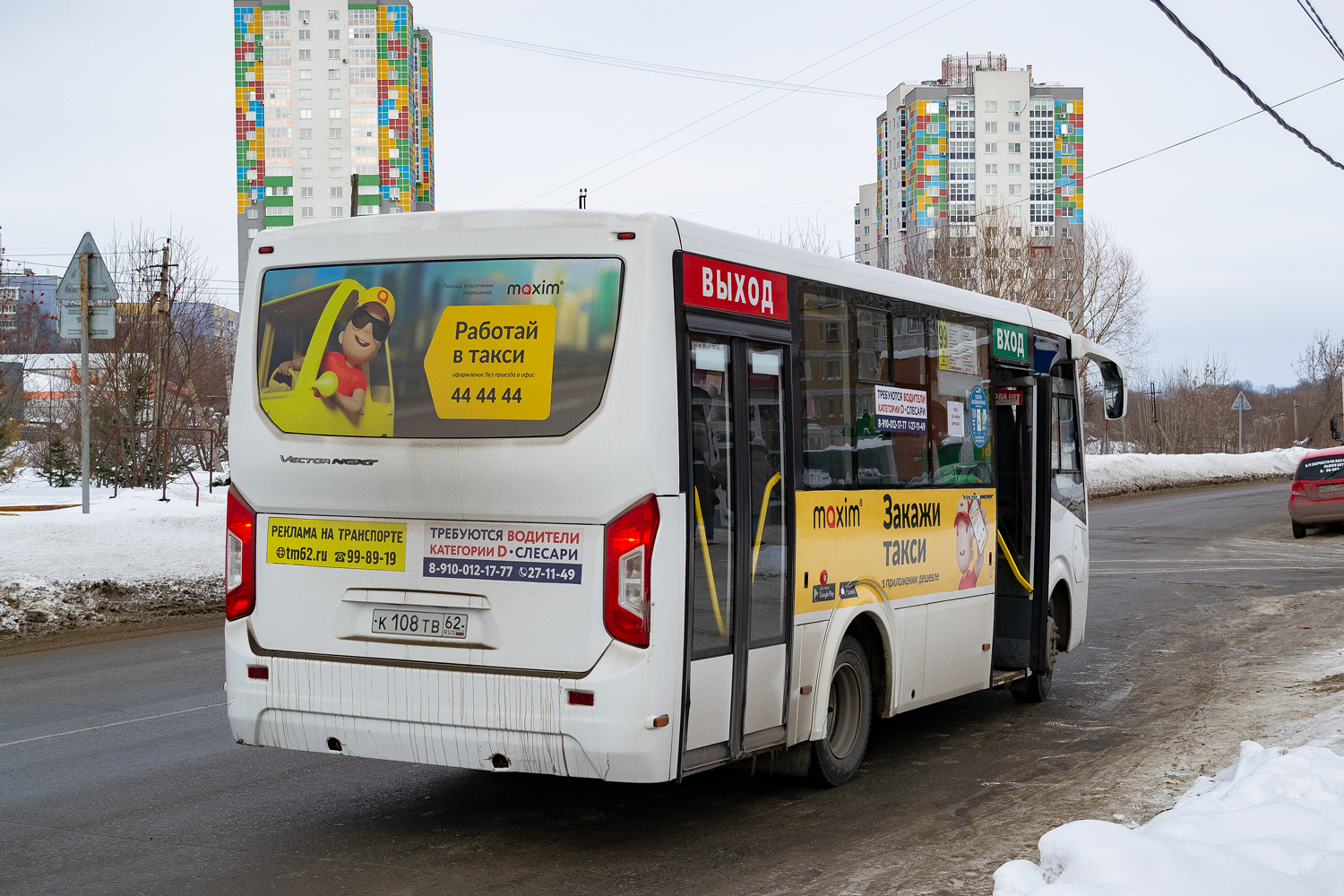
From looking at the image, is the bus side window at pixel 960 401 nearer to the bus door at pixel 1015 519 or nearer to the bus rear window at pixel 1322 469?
the bus door at pixel 1015 519

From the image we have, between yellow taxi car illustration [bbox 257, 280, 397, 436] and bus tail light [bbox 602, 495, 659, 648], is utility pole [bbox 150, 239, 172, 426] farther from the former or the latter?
bus tail light [bbox 602, 495, 659, 648]

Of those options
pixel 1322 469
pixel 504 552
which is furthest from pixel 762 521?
pixel 1322 469

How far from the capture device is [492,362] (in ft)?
18.2

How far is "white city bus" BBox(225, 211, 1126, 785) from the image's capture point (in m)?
5.30

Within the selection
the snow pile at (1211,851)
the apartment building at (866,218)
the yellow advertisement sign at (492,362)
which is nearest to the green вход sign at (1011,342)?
the snow pile at (1211,851)

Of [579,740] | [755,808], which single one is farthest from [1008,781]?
[579,740]

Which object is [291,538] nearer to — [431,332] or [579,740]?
[431,332]

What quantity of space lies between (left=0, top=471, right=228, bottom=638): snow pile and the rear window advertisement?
8.50 m

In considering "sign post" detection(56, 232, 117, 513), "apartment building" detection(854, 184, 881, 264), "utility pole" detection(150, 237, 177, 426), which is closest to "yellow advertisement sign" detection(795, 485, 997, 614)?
"sign post" detection(56, 232, 117, 513)

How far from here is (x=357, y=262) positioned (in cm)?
593

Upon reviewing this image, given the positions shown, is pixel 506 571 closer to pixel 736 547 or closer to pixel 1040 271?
pixel 736 547

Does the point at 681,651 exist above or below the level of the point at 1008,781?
above

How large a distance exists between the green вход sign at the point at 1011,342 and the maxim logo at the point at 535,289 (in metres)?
4.24

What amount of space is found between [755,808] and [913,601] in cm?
168
